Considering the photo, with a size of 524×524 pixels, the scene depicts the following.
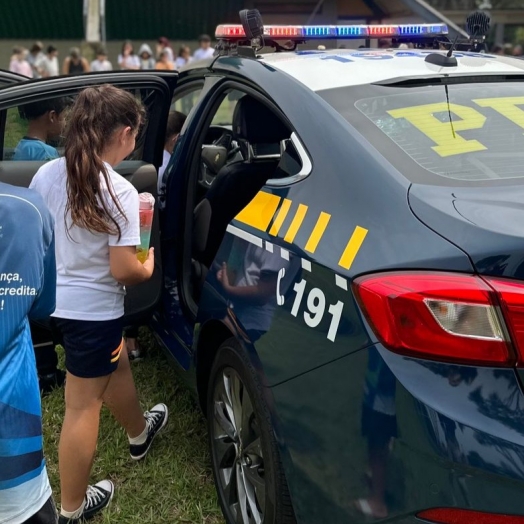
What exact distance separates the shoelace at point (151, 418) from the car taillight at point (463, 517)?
1.55 meters

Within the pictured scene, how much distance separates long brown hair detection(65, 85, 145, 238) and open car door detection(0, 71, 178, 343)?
20.1 inches

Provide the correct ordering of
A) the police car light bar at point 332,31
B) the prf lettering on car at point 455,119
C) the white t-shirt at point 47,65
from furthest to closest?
the white t-shirt at point 47,65, the police car light bar at point 332,31, the prf lettering on car at point 455,119

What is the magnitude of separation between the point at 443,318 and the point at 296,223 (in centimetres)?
53

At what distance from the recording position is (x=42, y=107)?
2592 mm

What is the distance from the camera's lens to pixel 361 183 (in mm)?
1638

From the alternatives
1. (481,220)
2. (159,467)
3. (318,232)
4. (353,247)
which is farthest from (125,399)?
(481,220)

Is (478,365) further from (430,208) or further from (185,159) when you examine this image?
(185,159)

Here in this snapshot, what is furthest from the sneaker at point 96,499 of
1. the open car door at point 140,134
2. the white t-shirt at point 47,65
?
the white t-shirt at point 47,65

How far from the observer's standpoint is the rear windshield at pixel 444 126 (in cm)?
169

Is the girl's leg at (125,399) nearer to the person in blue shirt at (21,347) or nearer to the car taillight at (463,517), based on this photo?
the person in blue shirt at (21,347)

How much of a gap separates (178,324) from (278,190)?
1.03m

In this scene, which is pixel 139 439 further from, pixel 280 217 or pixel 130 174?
pixel 280 217

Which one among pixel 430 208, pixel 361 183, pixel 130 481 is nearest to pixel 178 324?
pixel 130 481

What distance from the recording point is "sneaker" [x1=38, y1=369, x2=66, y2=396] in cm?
312
